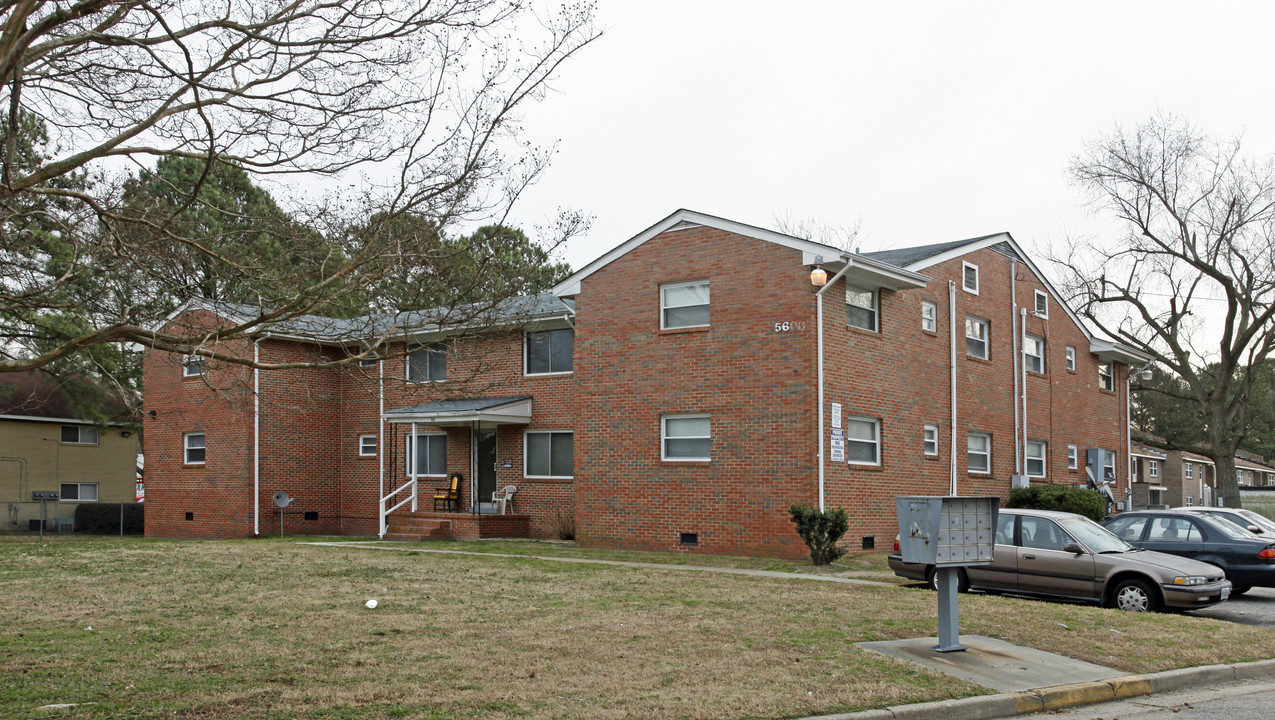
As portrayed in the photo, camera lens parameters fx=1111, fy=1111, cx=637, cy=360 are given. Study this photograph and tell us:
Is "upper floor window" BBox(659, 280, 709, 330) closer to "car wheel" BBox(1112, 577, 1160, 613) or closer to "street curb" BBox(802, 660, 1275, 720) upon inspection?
"car wheel" BBox(1112, 577, 1160, 613)

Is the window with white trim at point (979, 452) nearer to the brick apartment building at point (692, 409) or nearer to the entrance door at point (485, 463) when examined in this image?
the brick apartment building at point (692, 409)

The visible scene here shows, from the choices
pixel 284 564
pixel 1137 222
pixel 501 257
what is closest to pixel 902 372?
pixel 284 564

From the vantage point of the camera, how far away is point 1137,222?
41406 mm

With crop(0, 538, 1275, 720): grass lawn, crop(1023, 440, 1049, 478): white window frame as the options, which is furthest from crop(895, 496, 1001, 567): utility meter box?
Result: crop(1023, 440, 1049, 478): white window frame

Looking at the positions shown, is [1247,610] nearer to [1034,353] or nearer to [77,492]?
[1034,353]

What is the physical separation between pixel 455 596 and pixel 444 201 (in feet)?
18.0

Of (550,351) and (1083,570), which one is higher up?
(550,351)

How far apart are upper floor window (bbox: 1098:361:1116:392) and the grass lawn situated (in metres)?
21.8

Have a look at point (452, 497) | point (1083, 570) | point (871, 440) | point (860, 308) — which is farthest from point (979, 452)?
Answer: point (452, 497)

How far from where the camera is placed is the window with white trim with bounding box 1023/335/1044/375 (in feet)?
98.3

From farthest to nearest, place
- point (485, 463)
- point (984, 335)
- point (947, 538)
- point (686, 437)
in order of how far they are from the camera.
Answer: point (984, 335) → point (485, 463) → point (686, 437) → point (947, 538)

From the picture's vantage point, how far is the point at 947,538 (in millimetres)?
10117

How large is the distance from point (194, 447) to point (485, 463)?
8.36m

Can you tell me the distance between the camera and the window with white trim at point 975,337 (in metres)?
27.2
